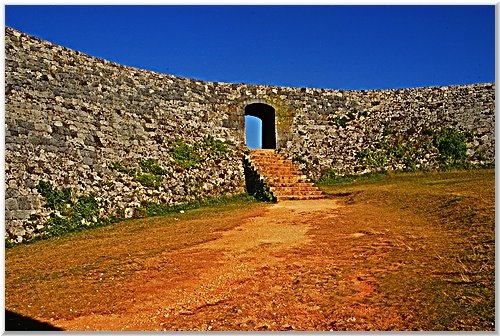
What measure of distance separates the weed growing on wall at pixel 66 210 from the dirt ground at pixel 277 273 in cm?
65

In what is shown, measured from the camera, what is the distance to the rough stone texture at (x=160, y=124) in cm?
1255

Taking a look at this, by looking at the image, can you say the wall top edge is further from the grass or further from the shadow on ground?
the shadow on ground

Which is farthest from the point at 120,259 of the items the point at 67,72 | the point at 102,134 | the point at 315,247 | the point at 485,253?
the point at 67,72

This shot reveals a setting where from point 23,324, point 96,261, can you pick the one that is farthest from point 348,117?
point 23,324

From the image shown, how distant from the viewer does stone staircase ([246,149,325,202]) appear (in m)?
15.4

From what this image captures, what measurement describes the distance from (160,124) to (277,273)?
11977 mm

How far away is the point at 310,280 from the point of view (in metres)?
5.89

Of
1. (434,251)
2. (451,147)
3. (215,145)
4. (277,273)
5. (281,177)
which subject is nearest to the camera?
(277,273)

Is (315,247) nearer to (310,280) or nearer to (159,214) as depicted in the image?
(310,280)

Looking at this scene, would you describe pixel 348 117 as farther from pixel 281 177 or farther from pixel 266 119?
pixel 281 177

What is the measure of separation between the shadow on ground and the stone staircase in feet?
33.5

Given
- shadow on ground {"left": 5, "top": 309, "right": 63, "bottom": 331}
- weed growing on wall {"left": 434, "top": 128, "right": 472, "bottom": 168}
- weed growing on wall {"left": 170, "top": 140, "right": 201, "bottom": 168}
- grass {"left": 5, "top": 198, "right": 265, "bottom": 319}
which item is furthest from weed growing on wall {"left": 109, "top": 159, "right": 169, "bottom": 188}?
weed growing on wall {"left": 434, "top": 128, "right": 472, "bottom": 168}

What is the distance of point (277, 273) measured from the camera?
20.8 feet

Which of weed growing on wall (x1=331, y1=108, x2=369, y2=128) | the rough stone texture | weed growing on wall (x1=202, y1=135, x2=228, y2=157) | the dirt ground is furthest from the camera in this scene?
weed growing on wall (x1=331, y1=108, x2=369, y2=128)
